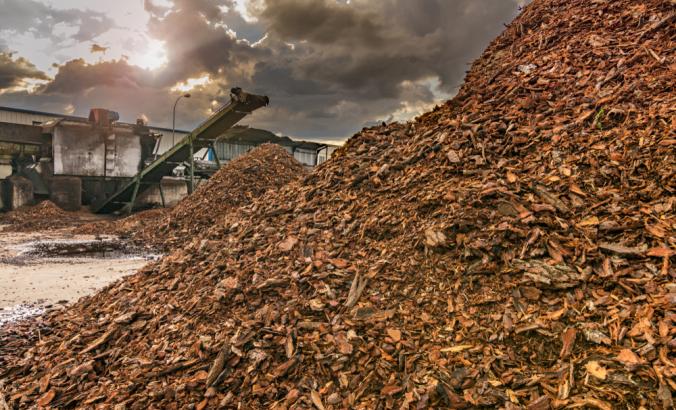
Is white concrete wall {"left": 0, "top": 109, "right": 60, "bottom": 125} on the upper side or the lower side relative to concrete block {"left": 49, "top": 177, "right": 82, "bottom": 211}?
upper

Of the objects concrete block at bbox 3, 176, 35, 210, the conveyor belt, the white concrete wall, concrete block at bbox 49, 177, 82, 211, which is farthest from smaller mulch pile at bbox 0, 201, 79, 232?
the white concrete wall

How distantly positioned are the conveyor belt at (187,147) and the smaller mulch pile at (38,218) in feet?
7.57

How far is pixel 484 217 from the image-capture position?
3695 mm

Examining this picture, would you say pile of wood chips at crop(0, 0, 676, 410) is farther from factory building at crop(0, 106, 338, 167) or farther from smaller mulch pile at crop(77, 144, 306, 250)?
factory building at crop(0, 106, 338, 167)

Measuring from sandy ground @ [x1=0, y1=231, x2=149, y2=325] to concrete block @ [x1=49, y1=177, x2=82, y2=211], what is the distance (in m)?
8.29

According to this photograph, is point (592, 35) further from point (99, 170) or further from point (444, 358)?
point (99, 170)

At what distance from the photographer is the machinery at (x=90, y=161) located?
1834cm

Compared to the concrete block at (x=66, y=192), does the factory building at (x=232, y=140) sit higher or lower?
higher

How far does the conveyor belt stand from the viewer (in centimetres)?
1492

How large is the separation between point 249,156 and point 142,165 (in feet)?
34.6

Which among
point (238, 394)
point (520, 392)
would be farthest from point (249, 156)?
point (520, 392)

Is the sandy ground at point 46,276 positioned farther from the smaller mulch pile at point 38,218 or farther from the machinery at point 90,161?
the machinery at point 90,161

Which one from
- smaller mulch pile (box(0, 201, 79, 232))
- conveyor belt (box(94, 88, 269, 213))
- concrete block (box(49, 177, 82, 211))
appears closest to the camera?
conveyor belt (box(94, 88, 269, 213))

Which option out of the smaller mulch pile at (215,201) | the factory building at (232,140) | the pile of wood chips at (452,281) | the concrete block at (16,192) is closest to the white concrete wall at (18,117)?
the factory building at (232,140)
